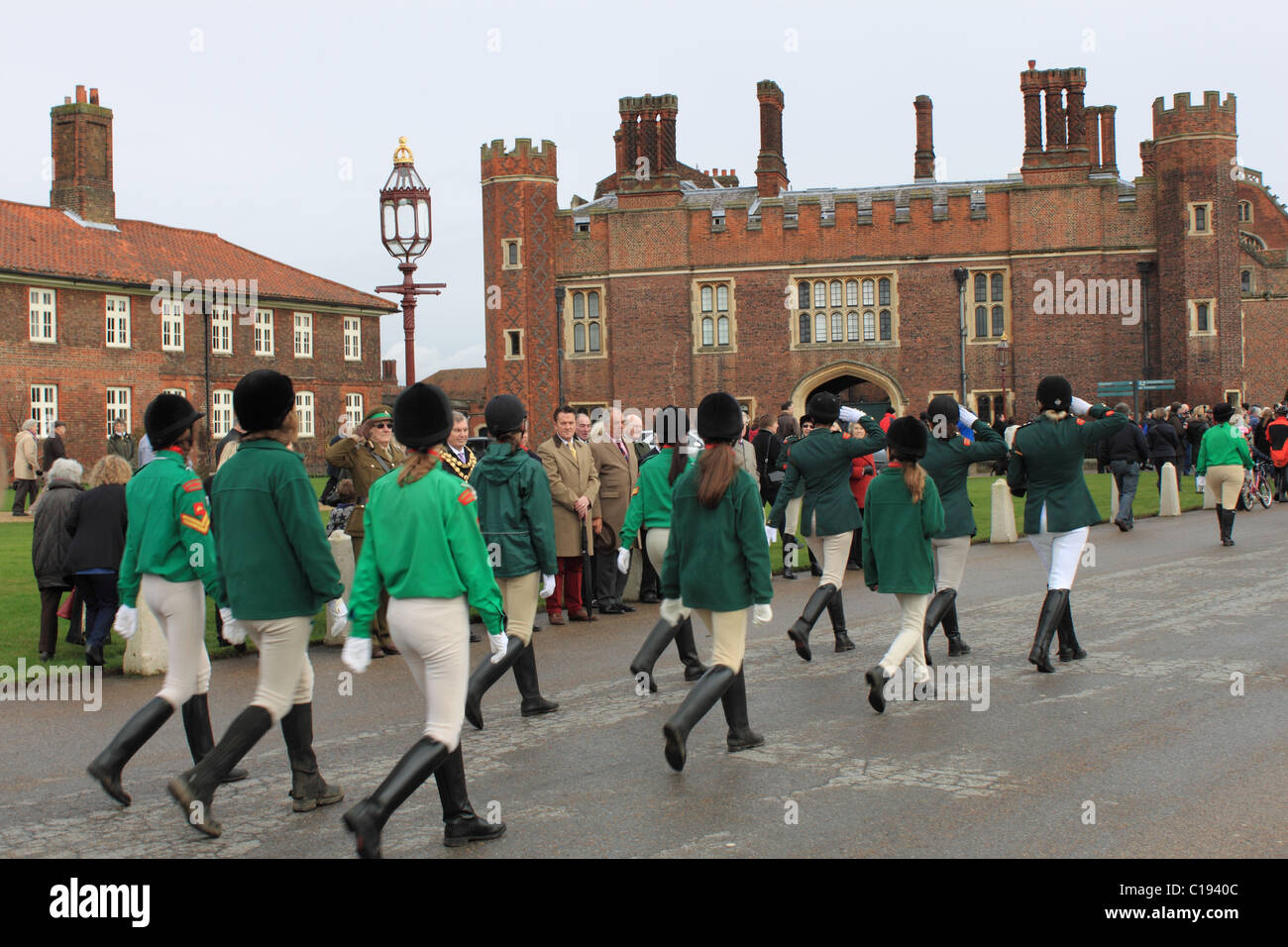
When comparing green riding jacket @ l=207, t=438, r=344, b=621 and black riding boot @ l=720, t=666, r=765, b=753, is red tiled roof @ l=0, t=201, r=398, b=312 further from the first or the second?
black riding boot @ l=720, t=666, r=765, b=753

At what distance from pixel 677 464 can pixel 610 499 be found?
4124mm

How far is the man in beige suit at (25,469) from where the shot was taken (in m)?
23.4

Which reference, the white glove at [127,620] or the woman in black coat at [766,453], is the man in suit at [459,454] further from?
the woman in black coat at [766,453]

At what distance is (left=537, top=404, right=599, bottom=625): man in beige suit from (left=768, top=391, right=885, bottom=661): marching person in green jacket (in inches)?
97.7

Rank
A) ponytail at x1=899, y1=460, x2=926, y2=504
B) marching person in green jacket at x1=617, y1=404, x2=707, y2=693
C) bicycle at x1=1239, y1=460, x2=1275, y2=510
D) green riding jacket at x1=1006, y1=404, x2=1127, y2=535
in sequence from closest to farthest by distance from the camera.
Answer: marching person in green jacket at x1=617, y1=404, x2=707, y2=693 < ponytail at x1=899, y1=460, x2=926, y2=504 < green riding jacket at x1=1006, y1=404, x2=1127, y2=535 < bicycle at x1=1239, y1=460, x2=1275, y2=510

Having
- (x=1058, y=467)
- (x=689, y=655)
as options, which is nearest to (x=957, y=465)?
(x=1058, y=467)

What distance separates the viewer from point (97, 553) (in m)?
9.72

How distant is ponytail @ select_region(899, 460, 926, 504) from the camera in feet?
26.6

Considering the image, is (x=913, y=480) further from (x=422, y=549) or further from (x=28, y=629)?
(x=28, y=629)

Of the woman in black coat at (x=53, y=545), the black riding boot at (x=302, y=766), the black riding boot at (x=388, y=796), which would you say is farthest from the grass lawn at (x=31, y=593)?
the black riding boot at (x=388, y=796)

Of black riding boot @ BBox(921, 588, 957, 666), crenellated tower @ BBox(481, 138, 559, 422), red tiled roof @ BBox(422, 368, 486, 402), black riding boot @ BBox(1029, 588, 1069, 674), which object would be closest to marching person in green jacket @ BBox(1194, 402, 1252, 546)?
black riding boot @ BBox(1029, 588, 1069, 674)

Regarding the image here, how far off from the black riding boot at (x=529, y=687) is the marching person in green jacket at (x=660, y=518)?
63 centimetres

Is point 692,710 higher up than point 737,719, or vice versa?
point 692,710
